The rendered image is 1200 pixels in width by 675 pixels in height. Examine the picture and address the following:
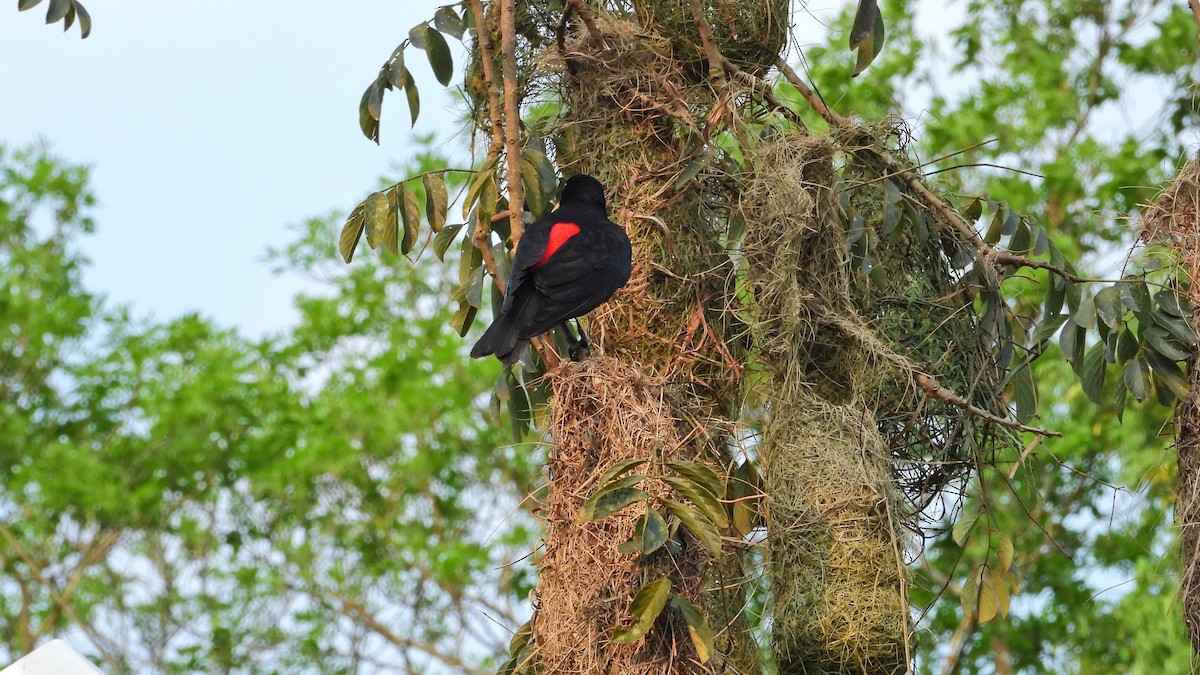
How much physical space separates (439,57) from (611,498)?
5.63 ft

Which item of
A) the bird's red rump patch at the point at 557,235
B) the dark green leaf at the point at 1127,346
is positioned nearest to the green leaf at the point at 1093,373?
the dark green leaf at the point at 1127,346

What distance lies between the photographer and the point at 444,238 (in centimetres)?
389

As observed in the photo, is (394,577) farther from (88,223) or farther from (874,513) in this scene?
(874,513)

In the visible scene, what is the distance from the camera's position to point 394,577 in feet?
40.5

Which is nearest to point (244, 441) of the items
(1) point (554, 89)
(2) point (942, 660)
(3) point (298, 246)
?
(3) point (298, 246)

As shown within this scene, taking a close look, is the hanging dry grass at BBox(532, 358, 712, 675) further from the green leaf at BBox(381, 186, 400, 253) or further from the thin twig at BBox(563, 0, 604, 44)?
the thin twig at BBox(563, 0, 604, 44)

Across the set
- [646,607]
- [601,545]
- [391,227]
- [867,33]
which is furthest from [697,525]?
[867,33]

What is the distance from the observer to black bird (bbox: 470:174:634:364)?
3.49 m

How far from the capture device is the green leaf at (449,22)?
12.9 feet

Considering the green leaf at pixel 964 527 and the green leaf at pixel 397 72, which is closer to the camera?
the green leaf at pixel 964 527

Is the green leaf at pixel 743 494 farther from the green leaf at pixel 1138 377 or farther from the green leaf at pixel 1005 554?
the green leaf at pixel 1138 377

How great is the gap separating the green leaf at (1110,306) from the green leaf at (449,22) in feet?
6.01

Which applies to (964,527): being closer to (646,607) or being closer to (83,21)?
(646,607)

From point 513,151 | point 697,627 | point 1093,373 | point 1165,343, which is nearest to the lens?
point 697,627
